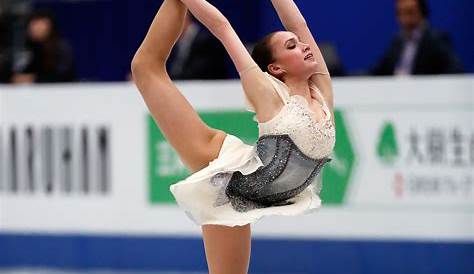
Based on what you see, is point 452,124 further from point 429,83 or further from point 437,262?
point 437,262

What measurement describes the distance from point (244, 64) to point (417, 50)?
3233 mm

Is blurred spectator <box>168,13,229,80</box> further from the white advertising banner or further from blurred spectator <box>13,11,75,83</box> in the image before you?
blurred spectator <box>13,11,75,83</box>

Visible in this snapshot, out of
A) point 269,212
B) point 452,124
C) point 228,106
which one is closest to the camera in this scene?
point 269,212

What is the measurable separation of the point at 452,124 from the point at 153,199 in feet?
6.56

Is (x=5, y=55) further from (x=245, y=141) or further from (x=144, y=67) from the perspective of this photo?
(x=144, y=67)

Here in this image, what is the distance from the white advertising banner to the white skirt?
8.23 feet

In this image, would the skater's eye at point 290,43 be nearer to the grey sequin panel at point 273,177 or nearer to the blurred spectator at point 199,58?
the grey sequin panel at point 273,177

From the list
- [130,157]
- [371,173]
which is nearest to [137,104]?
[130,157]

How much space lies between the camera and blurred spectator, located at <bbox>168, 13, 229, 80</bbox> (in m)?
7.71

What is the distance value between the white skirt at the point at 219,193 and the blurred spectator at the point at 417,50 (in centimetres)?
297

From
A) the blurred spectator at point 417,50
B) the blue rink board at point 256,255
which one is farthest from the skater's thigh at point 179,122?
the blurred spectator at point 417,50

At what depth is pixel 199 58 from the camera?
775 cm

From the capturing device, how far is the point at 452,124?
6.64 m

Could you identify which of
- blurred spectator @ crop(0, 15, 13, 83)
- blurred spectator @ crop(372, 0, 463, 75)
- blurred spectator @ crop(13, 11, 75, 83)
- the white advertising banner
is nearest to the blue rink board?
the white advertising banner
